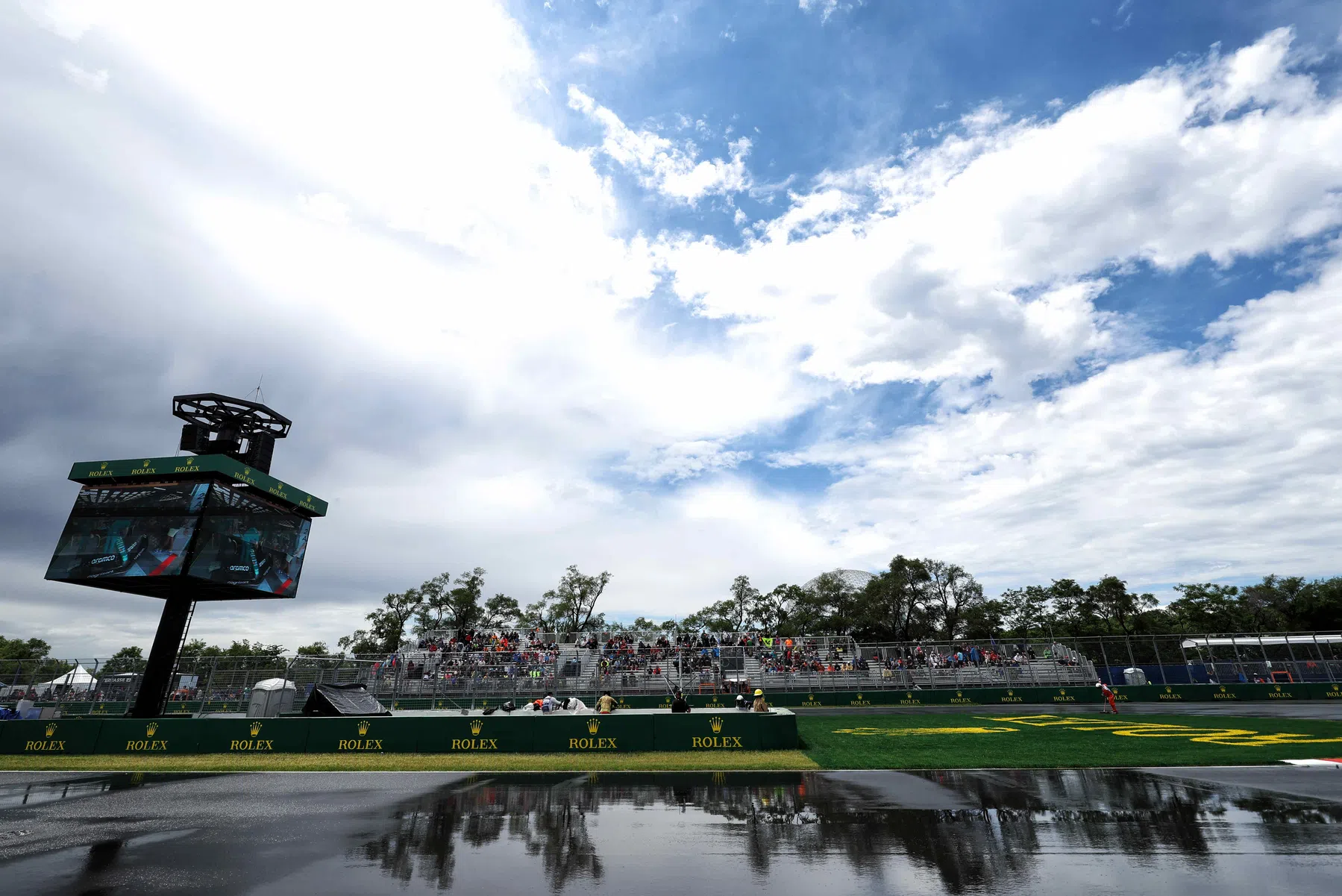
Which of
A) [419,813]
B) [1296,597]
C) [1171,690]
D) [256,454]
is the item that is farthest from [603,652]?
[1296,597]

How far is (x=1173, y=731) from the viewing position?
17.5 m

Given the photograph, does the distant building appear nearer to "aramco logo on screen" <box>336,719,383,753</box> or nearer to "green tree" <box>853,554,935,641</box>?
"green tree" <box>853,554,935,641</box>

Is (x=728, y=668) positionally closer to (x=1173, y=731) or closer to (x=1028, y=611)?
(x=1173, y=731)

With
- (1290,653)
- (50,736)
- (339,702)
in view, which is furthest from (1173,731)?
(50,736)

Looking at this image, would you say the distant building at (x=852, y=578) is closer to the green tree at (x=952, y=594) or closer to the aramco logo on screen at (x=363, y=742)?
the green tree at (x=952, y=594)

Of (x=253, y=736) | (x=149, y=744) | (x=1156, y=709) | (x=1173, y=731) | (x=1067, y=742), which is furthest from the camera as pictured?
(x=1156, y=709)

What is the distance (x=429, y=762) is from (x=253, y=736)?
5880 millimetres

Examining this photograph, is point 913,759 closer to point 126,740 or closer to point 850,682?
point 850,682

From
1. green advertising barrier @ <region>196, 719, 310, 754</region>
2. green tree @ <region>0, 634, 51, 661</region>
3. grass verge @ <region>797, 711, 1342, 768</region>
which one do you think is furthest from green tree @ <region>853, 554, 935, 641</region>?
green tree @ <region>0, 634, 51, 661</region>

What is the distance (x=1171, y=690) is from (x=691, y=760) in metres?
29.2

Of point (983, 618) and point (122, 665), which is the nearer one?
point (122, 665)

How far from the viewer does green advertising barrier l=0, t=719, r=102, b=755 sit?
56.2 ft

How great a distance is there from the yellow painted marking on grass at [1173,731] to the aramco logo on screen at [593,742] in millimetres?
13927

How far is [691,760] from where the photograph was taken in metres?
14.3
